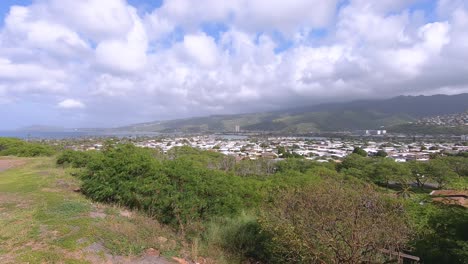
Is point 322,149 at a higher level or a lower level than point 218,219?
lower

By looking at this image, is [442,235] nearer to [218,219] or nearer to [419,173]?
[218,219]

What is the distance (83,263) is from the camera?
512 cm

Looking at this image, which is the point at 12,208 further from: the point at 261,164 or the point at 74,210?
the point at 261,164

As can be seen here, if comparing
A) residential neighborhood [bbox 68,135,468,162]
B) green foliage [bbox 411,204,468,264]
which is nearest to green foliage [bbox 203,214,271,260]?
green foliage [bbox 411,204,468,264]

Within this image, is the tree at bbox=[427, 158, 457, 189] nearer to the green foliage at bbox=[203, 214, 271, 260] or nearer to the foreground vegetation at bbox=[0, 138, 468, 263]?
the foreground vegetation at bbox=[0, 138, 468, 263]

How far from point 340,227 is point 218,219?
4562mm

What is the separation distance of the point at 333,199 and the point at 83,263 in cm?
450

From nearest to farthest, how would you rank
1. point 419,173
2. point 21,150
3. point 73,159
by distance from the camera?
point 73,159 < point 21,150 < point 419,173

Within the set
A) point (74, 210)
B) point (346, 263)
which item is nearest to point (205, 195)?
point (74, 210)

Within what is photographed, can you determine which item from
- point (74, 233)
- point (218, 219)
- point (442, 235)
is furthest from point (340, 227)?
point (74, 233)

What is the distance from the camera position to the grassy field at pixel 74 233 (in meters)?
5.41

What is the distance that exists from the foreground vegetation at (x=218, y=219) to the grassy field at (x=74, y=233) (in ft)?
0.09

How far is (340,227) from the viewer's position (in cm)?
493

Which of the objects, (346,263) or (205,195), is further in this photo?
(205,195)
